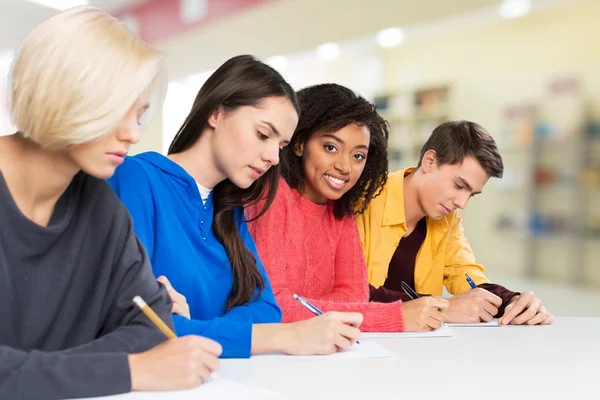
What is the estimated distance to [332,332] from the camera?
1.11 metres

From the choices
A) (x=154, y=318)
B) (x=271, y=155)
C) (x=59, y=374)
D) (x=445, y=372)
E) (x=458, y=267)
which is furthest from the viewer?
(x=458, y=267)

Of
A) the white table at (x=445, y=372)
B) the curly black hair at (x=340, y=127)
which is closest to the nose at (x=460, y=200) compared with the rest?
the curly black hair at (x=340, y=127)

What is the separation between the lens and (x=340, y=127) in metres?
1.63

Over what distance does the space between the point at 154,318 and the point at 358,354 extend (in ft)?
1.35

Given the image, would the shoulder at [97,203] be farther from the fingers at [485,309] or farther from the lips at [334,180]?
the fingers at [485,309]

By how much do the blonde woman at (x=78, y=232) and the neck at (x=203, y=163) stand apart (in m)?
0.37

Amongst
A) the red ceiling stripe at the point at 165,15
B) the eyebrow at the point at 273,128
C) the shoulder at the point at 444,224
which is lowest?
the shoulder at the point at 444,224

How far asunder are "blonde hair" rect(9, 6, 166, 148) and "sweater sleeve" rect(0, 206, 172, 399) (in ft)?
0.68

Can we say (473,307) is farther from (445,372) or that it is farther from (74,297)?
(74,297)

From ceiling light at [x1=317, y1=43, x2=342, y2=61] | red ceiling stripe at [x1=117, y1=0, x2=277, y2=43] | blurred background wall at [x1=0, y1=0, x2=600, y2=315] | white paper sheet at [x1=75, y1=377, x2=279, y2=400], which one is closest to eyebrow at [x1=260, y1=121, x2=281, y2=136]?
white paper sheet at [x1=75, y1=377, x2=279, y2=400]

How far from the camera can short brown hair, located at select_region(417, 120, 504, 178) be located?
6.40ft

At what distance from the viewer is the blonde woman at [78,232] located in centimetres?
79

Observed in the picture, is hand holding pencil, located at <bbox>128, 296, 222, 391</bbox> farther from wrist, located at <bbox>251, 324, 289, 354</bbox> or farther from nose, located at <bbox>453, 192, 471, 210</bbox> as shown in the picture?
nose, located at <bbox>453, 192, 471, 210</bbox>

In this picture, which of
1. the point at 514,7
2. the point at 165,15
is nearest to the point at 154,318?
the point at 514,7
